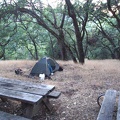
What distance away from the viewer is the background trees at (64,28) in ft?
27.0

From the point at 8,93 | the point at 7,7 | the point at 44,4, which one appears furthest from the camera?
the point at 44,4

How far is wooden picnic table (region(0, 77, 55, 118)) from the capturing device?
7.98 ft

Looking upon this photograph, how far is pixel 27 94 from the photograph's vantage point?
2.57m

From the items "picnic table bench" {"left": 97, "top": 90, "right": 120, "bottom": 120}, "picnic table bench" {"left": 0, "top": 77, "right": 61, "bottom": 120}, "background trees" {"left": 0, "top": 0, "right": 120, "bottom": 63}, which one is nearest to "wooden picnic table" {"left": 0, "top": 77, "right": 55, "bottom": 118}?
"picnic table bench" {"left": 0, "top": 77, "right": 61, "bottom": 120}

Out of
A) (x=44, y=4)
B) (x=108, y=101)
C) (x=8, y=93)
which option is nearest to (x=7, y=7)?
(x=44, y=4)

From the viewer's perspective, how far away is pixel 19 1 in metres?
7.71

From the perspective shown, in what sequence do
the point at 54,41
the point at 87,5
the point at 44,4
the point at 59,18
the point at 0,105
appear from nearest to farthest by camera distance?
the point at 0,105, the point at 87,5, the point at 44,4, the point at 59,18, the point at 54,41

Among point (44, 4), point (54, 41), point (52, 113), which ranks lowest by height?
point (52, 113)

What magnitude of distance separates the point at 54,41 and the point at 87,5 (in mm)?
7990

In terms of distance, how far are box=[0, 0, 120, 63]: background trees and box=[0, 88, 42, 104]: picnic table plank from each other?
17.6 ft

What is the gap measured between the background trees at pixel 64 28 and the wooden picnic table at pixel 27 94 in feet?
16.8

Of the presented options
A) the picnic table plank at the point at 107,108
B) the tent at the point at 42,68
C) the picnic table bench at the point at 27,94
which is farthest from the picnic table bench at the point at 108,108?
the tent at the point at 42,68

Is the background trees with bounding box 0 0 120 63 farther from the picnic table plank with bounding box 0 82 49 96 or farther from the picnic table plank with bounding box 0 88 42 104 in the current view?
the picnic table plank with bounding box 0 88 42 104

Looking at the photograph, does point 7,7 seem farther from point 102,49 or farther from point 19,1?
point 102,49
